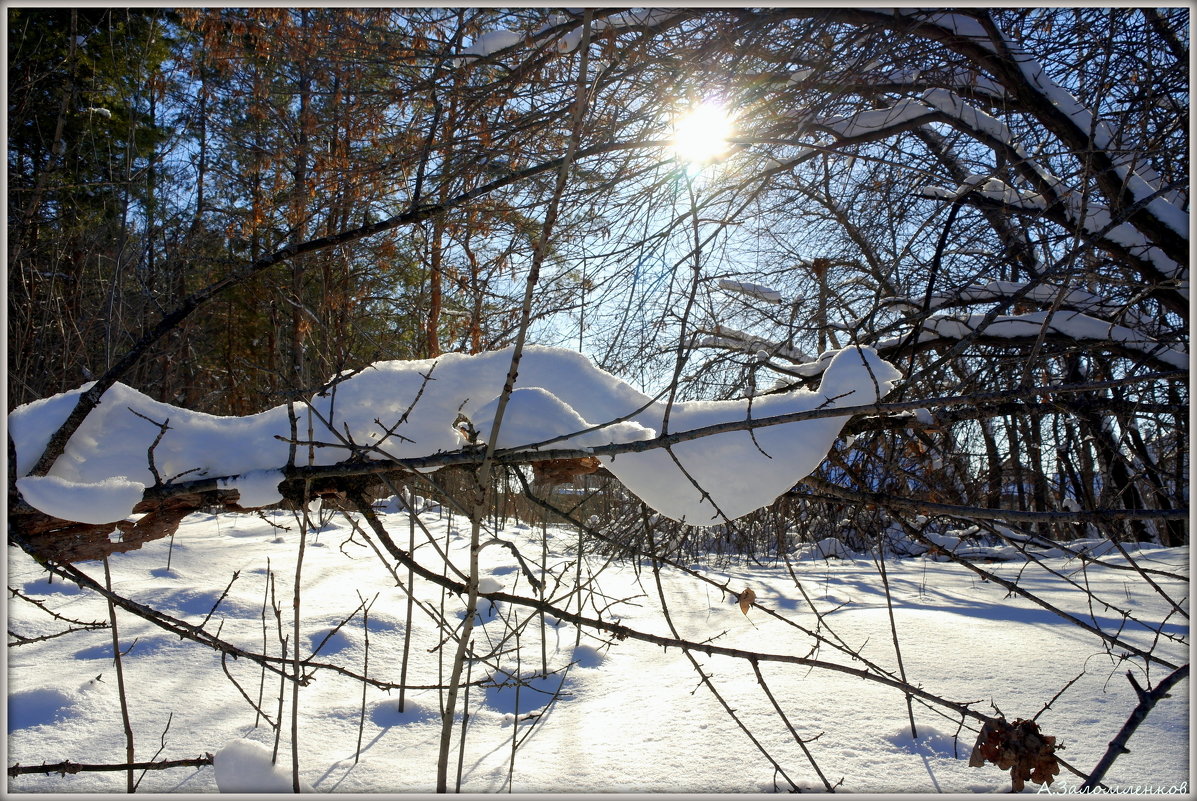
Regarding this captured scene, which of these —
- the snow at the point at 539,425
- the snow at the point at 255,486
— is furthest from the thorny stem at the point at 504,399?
the snow at the point at 255,486

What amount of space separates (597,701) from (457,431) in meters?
1.47

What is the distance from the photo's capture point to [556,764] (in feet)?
6.05

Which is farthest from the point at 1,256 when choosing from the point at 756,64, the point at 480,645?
the point at 756,64

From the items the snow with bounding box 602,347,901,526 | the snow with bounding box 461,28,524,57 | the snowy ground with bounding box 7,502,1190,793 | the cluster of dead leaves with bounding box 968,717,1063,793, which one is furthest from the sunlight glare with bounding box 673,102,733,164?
the cluster of dead leaves with bounding box 968,717,1063,793

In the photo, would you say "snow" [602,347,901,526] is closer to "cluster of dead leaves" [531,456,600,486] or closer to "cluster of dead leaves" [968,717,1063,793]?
"cluster of dead leaves" [531,456,600,486]

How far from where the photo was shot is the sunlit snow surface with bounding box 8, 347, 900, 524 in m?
1.25

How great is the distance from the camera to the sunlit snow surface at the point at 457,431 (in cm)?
125

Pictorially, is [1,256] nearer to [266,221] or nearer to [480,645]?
[480,645]

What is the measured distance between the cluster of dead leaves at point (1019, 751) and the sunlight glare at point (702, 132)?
67.1 inches

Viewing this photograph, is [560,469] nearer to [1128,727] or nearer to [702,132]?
[1128,727]

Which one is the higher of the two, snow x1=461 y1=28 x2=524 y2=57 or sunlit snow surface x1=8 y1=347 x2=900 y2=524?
snow x1=461 y1=28 x2=524 y2=57

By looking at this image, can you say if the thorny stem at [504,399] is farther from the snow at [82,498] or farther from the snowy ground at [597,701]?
the snow at [82,498]

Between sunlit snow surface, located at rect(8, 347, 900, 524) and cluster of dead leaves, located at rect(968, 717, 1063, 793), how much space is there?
536 mm

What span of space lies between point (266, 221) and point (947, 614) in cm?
461
